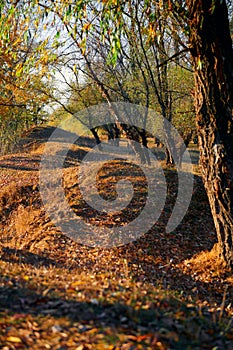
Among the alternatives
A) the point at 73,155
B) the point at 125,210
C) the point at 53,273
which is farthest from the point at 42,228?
the point at 73,155

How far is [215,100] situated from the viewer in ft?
18.5

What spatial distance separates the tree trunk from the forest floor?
126 centimetres

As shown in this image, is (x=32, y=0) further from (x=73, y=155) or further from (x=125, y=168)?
(x=73, y=155)

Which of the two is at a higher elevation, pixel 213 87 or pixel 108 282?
pixel 213 87

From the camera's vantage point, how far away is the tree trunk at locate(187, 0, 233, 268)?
5.37m

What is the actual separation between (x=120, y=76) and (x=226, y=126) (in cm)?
855

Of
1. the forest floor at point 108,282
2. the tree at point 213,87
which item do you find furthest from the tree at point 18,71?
the forest floor at point 108,282

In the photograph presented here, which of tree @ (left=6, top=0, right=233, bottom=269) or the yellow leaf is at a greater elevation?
tree @ (left=6, top=0, right=233, bottom=269)

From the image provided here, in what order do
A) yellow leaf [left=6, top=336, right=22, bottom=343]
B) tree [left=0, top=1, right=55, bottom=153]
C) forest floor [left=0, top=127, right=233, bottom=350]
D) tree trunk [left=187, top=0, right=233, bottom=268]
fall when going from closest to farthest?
yellow leaf [left=6, top=336, right=22, bottom=343]
forest floor [left=0, top=127, right=233, bottom=350]
tree trunk [left=187, top=0, right=233, bottom=268]
tree [left=0, top=1, right=55, bottom=153]

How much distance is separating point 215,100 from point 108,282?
10.8 ft

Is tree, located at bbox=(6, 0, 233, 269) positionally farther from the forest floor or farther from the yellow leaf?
the yellow leaf

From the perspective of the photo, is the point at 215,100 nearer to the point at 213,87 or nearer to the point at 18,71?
the point at 213,87

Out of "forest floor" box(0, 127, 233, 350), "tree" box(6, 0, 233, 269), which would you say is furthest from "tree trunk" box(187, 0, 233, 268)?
"forest floor" box(0, 127, 233, 350)

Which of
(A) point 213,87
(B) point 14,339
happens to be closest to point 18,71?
(A) point 213,87
